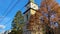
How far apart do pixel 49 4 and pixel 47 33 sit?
4123mm

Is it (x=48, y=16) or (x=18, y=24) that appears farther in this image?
(x=18, y=24)

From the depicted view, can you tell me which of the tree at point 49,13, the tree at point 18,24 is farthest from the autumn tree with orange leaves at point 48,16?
the tree at point 18,24

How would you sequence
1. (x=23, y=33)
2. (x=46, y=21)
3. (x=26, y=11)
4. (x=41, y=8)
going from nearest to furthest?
(x=46, y=21) → (x=41, y=8) → (x=23, y=33) → (x=26, y=11)

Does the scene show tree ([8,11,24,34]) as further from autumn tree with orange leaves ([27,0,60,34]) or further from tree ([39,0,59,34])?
tree ([39,0,59,34])

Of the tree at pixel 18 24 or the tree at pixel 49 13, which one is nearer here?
the tree at pixel 49 13

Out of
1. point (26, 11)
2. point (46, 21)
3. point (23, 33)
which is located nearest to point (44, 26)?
point (46, 21)

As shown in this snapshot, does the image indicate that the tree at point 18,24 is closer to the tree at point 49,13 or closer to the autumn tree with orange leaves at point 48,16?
the autumn tree with orange leaves at point 48,16

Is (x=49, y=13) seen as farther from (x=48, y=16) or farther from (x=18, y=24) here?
(x=18, y=24)

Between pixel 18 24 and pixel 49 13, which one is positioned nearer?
pixel 49 13

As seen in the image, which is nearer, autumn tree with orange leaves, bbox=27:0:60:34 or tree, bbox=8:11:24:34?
autumn tree with orange leaves, bbox=27:0:60:34

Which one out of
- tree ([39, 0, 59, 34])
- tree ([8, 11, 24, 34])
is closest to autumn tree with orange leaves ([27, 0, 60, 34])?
tree ([39, 0, 59, 34])

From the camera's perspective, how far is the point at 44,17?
23.7m

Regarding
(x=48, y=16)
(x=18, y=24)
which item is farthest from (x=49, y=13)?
(x=18, y=24)

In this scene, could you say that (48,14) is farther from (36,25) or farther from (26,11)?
(26,11)
